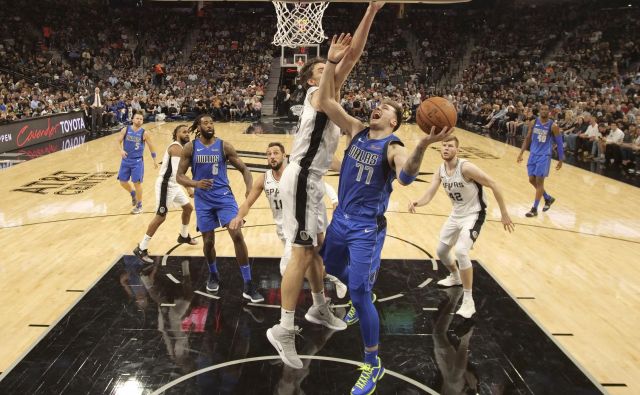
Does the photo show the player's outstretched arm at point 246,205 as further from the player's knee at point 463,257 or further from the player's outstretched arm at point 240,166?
the player's knee at point 463,257

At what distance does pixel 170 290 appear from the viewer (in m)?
5.34

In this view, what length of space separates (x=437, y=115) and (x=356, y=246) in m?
1.00

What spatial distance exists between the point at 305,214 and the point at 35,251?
4.36 m

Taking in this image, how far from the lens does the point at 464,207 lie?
5141 millimetres

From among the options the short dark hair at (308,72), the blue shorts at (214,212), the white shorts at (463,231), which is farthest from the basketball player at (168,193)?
the white shorts at (463,231)

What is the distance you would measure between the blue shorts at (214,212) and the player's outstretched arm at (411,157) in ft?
7.30

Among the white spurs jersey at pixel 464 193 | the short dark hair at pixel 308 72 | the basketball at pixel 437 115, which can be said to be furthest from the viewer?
the white spurs jersey at pixel 464 193

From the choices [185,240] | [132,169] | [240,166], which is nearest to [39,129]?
[132,169]

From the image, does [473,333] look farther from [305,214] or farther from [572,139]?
[572,139]

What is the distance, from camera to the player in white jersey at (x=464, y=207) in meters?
4.87

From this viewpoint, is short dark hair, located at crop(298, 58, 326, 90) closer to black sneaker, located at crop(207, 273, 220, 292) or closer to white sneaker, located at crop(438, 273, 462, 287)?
black sneaker, located at crop(207, 273, 220, 292)

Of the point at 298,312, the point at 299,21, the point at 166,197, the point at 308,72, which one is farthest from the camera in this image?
the point at 299,21

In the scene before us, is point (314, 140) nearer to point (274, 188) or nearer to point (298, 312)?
point (274, 188)

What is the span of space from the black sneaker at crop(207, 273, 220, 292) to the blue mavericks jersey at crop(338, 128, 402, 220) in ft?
6.90
